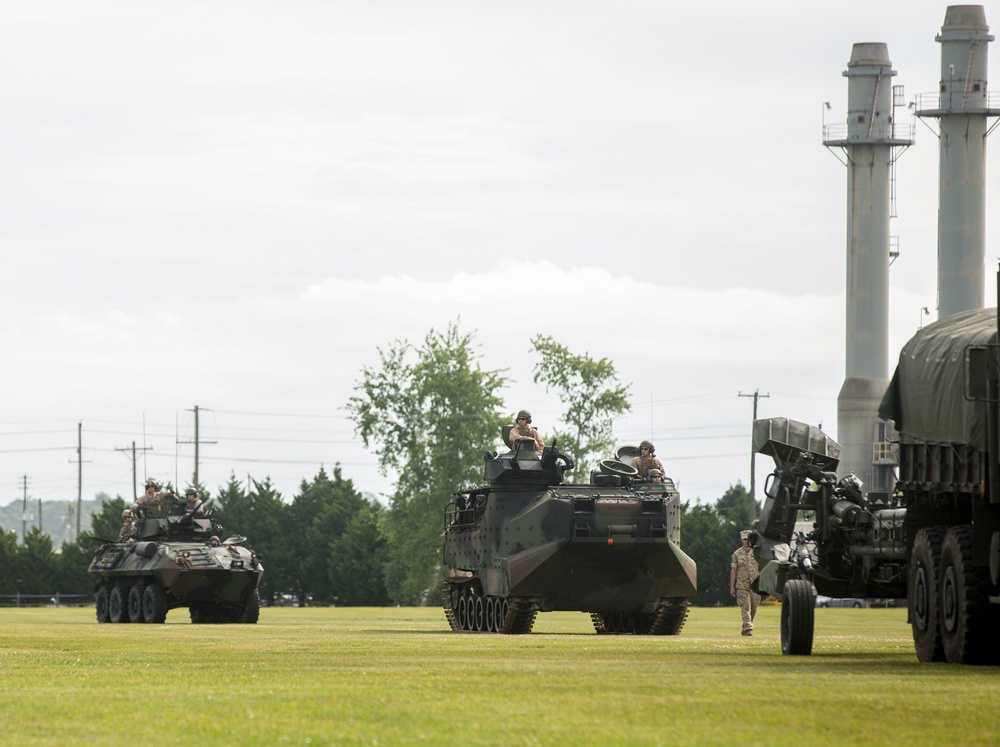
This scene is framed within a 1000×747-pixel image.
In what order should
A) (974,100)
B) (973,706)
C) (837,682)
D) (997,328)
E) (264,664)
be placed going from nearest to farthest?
(973,706) → (837,682) → (997,328) → (264,664) → (974,100)

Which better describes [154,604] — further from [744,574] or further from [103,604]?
[744,574]

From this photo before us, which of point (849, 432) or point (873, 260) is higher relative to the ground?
point (873, 260)

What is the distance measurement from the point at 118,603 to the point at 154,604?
2170 mm

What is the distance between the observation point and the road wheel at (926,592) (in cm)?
1894

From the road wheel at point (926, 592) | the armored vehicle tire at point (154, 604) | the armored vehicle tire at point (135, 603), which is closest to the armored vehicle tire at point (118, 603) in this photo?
the armored vehicle tire at point (135, 603)

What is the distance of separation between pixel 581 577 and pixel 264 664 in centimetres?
1361

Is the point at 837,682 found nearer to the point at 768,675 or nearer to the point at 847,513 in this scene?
the point at 768,675

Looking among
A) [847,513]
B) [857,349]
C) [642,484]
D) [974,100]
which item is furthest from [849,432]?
[847,513]

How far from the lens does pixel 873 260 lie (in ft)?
283

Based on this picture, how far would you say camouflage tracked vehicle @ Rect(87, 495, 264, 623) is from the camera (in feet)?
141

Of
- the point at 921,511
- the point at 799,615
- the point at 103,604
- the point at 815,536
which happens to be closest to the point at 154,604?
the point at 103,604

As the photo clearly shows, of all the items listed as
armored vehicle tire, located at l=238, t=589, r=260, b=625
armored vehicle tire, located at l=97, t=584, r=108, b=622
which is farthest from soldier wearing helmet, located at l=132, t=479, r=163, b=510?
armored vehicle tire, located at l=238, t=589, r=260, b=625

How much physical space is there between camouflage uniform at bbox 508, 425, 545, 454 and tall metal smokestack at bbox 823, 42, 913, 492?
2077 inches

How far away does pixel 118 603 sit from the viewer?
4528 centimetres
